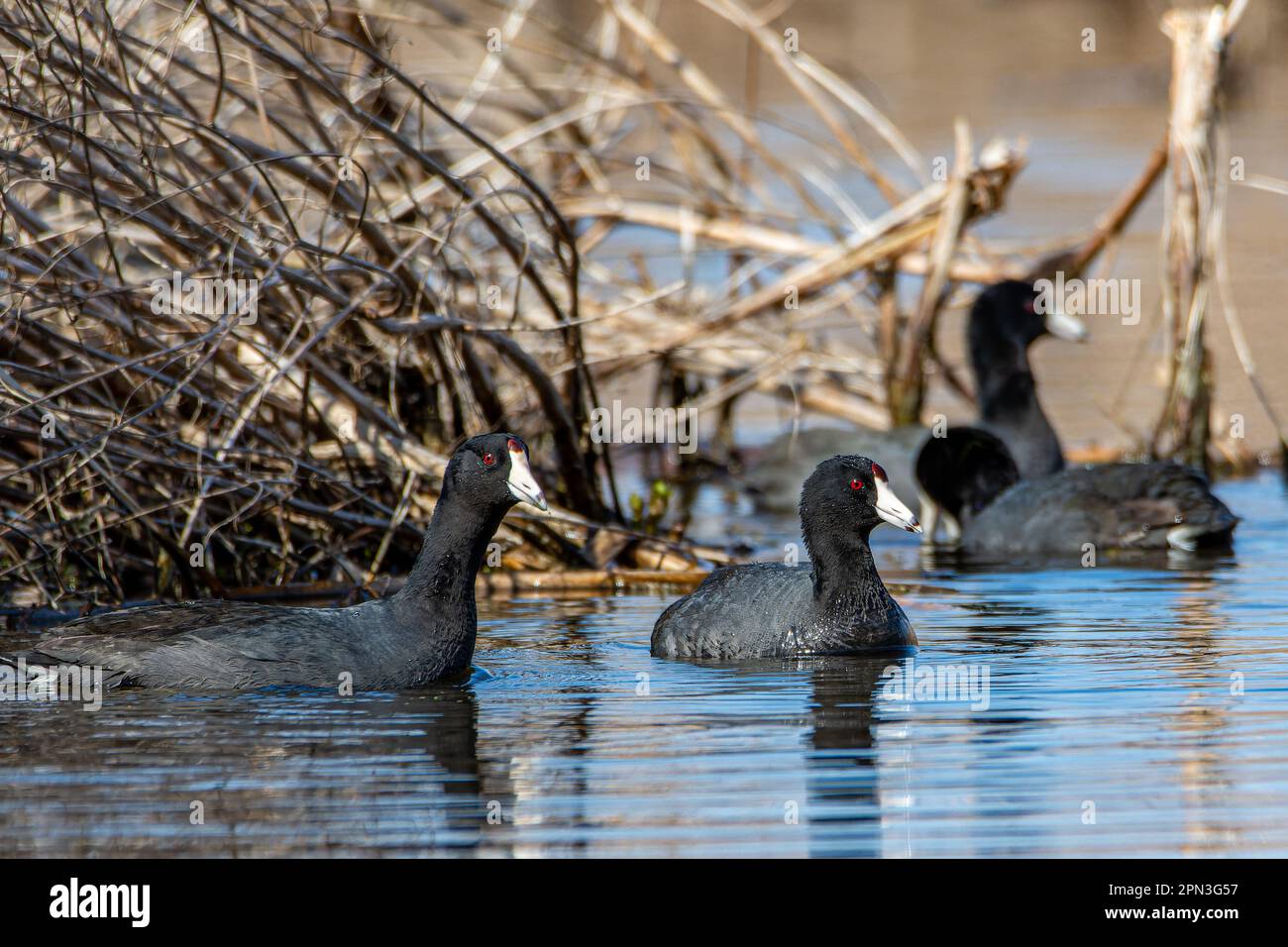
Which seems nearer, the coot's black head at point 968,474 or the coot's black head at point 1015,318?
the coot's black head at point 968,474

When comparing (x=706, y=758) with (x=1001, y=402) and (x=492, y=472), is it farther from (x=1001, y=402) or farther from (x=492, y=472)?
(x=1001, y=402)

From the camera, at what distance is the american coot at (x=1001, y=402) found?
12172 millimetres

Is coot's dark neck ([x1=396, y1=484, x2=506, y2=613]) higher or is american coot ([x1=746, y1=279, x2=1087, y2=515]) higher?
american coot ([x1=746, y1=279, x2=1087, y2=515])

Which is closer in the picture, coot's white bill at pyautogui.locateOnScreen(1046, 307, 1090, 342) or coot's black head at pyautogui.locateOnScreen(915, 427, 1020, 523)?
coot's black head at pyautogui.locateOnScreen(915, 427, 1020, 523)

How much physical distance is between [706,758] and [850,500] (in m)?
2.00

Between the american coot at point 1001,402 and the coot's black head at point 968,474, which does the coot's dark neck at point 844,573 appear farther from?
the american coot at point 1001,402

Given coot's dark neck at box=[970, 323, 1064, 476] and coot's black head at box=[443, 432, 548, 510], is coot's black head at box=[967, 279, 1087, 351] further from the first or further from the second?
coot's black head at box=[443, 432, 548, 510]

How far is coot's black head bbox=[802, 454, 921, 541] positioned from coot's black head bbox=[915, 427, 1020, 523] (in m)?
3.82

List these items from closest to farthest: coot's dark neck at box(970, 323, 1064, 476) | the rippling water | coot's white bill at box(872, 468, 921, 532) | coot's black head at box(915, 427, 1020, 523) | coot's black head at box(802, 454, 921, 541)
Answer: the rippling water → coot's white bill at box(872, 468, 921, 532) → coot's black head at box(802, 454, 921, 541) → coot's black head at box(915, 427, 1020, 523) → coot's dark neck at box(970, 323, 1064, 476)

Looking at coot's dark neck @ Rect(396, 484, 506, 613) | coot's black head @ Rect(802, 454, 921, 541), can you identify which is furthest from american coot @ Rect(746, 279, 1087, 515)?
coot's dark neck @ Rect(396, 484, 506, 613)

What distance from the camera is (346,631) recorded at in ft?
22.8

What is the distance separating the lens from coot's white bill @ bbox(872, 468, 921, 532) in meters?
7.44


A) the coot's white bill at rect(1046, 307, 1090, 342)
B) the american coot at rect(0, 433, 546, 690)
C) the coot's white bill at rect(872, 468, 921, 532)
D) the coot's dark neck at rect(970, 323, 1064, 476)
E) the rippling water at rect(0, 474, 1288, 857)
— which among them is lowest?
the rippling water at rect(0, 474, 1288, 857)

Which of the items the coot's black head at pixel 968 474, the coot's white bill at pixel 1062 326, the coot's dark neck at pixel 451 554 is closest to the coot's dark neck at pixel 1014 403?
the coot's white bill at pixel 1062 326
